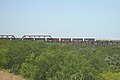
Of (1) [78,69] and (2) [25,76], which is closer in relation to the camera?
(1) [78,69]

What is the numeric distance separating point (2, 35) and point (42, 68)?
3610 cm

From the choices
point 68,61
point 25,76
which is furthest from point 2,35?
point 68,61

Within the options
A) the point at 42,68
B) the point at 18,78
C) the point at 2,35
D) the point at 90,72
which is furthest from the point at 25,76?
the point at 2,35

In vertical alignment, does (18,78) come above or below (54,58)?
below

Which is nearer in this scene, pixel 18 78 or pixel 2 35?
pixel 18 78

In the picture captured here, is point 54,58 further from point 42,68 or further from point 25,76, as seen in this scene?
point 25,76

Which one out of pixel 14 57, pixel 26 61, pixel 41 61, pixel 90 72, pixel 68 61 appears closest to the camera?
pixel 90 72

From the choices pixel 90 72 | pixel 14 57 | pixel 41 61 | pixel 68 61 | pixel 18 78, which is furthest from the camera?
pixel 14 57

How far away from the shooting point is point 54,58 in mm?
23109

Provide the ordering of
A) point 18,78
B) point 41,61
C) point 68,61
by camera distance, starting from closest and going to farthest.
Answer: point 68,61
point 41,61
point 18,78

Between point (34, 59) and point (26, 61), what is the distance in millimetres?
1755

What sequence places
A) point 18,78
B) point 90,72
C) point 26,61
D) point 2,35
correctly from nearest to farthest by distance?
1. point 90,72
2. point 18,78
3. point 26,61
4. point 2,35

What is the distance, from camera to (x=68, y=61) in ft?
72.0

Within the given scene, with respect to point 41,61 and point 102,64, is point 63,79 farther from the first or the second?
point 102,64
